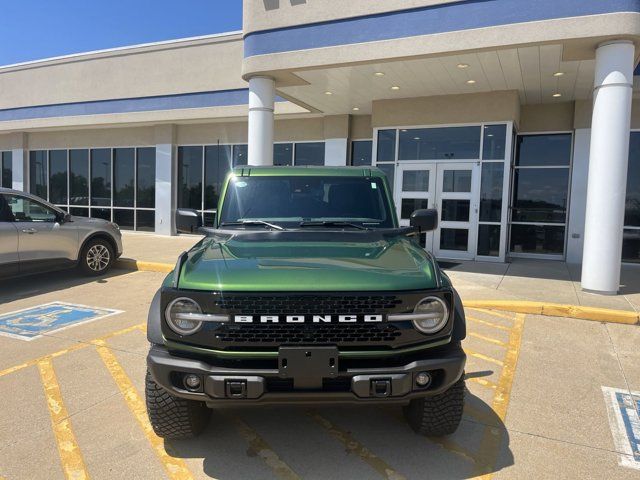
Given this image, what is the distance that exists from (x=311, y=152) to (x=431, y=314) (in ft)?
40.8

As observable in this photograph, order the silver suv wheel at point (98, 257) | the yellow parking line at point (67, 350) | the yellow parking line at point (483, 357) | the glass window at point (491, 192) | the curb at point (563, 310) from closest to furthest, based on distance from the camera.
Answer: the yellow parking line at point (67, 350) < the yellow parking line at point (483, 357) < the curb at point (563, 310) < the silver suv wheel at point (98, 257) < the glass window at point (491, 192)

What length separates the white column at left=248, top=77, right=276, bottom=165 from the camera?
10.0m

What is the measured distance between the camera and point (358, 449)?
3.16 meters

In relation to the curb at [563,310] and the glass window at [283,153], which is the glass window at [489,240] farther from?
the glass window at [283,153]

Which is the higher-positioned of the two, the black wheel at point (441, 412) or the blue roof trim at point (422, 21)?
the blue roof trim at point (422, 21)

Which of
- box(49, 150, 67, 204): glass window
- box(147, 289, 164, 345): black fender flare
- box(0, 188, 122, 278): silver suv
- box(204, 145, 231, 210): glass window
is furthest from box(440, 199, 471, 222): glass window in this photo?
box(49, 150, 67, 204): glass window

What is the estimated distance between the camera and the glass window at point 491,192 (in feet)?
37.0

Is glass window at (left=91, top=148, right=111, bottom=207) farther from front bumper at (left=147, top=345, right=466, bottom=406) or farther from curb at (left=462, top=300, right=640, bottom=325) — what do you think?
front bumper at (left=147, top=345, right=466, bottom=406)

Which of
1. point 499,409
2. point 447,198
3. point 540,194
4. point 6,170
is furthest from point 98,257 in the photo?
point 6,170

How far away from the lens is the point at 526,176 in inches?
500

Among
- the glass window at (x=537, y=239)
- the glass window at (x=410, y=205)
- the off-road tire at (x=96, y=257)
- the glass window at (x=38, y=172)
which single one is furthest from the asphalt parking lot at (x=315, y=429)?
the glass window at (x=38, y=172)

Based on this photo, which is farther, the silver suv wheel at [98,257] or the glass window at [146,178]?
the glass window at [146,178]

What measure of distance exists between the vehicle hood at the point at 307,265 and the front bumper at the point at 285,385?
44 cm

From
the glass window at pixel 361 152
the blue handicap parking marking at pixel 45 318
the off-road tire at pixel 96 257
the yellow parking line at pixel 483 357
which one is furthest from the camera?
the glass window at pixel 361 152
